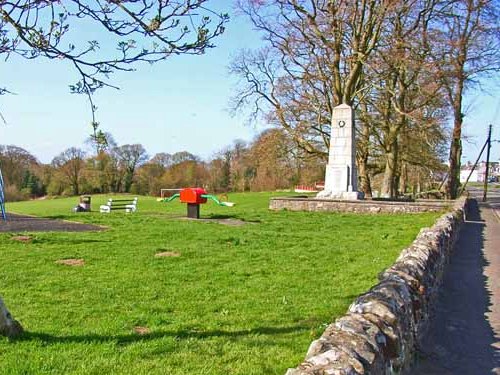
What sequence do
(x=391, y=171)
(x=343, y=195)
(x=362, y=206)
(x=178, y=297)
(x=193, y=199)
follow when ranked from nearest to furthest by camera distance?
(x=178, y=297)
(x=193, y=199)
(x=362, y=206)
(x=343, y=195)
(x=391, y=171)

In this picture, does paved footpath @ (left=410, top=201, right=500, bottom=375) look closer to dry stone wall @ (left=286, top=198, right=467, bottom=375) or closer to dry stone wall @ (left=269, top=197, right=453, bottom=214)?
dry stone wall @ (left=286, top=198, right=467, bottom=375)

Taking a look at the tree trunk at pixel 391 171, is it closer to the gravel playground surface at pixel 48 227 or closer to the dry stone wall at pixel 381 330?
the gravel playground surface at pixel 48 227

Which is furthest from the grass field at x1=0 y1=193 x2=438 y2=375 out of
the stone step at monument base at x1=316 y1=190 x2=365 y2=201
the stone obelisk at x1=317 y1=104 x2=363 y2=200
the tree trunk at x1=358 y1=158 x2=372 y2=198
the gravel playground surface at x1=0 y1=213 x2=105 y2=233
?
the tree trunk at x1=358 y1=158 x2=372 y2=198

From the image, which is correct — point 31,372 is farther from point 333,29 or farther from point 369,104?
point 369,104

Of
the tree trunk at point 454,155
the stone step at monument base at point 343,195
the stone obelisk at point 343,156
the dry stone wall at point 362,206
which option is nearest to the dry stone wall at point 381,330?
the dry stone wall at point 362,206

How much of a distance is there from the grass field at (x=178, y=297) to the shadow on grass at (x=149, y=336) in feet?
0.03

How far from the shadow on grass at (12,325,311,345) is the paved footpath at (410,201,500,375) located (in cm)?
142

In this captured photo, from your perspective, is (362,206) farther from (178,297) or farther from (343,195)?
(178,297)

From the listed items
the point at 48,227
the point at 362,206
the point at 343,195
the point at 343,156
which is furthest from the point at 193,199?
the point at 343,156

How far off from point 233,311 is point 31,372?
2553 mm

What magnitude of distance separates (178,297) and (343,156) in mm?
17946

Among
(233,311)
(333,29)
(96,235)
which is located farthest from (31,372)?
(333,29)

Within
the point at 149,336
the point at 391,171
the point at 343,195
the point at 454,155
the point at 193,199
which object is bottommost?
the point at 149,336

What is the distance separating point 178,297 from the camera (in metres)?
6.85
